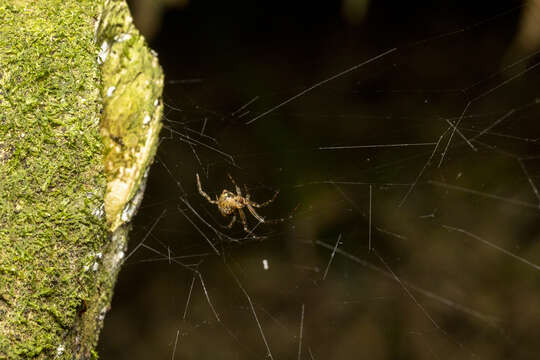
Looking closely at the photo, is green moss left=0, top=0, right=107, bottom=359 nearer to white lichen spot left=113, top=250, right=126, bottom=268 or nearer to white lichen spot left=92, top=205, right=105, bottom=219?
white lichen spot left=92, top=205, right=105, bottom=219

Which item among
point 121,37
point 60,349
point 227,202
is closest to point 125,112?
point 121,37

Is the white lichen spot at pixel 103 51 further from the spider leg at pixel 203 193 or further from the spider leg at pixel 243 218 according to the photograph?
the spider leg at pixel 243 218

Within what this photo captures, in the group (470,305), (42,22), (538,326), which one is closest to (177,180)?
(42,22)

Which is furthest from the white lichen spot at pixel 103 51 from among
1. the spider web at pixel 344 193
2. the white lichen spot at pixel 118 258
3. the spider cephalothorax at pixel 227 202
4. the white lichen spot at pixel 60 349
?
the spider cephalothorax at pixel 227 202

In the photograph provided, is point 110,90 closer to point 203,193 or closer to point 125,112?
point 125,112

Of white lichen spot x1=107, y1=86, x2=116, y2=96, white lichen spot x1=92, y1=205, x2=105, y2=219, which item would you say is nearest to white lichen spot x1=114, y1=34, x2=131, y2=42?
white lichen spot x1=107, y1=86, x2=116, y2=96

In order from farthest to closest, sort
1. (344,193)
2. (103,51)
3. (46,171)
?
(344,193)
(103,51)
(46,171)

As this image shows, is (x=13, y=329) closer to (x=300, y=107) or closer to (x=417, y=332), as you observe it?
(x=300, y=107)
